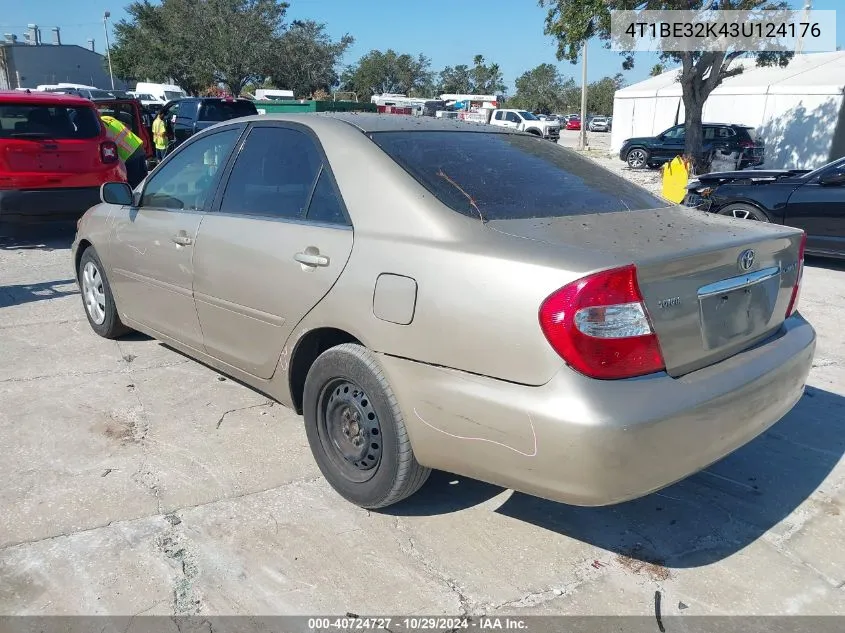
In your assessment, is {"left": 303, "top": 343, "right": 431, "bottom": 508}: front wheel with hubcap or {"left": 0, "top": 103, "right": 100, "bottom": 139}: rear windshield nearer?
{"left": 303, "top": 343, "right": 431, "bottom": 508}: front wheel with hubcap

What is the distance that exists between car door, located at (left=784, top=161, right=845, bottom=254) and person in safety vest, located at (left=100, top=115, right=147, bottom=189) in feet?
29.5

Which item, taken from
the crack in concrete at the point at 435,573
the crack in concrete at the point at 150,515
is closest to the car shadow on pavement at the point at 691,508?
the crack in concrete at the point at 435,573

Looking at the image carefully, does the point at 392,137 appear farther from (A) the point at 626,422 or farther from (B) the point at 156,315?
(B) the point at 156,315

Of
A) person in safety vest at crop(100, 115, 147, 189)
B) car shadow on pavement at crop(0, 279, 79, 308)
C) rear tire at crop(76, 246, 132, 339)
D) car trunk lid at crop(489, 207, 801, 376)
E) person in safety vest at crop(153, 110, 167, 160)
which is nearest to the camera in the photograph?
car trunk lid at crop(489, 207, 801, 376)

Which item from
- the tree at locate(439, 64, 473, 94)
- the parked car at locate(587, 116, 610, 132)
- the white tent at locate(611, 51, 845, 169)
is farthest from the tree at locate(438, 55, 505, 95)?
the white tent at locate(611, 51, 845, 169)

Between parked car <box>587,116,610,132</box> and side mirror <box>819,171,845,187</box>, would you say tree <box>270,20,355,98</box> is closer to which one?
parked car <box>587,116,610,132</box>

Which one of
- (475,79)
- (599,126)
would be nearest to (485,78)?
(475,79)

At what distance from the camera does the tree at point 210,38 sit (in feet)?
142

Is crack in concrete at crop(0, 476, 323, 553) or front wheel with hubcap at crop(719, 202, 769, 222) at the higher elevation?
front wheel with hubcap at crop(719, 202, 769, 222)

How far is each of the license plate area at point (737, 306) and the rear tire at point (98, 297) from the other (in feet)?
13.3

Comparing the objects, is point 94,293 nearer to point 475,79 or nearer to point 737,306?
point 737,306

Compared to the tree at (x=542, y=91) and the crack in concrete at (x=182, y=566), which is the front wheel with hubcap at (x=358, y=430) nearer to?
the crack in concrete at (x=182, y=566)

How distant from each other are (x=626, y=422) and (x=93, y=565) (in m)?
2.08

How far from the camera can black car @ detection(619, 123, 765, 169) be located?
21625 millimetres
